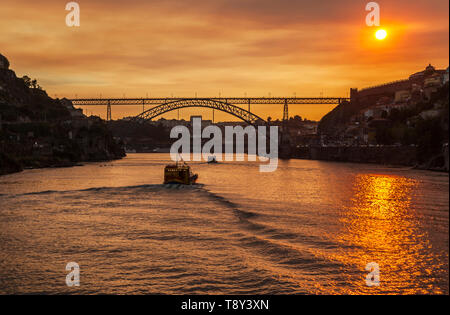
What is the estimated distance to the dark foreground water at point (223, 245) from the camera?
10570mm

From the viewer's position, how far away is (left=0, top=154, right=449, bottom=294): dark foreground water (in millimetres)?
10570

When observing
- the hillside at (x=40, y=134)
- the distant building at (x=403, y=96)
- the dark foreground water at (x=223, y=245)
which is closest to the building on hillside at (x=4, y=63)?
the hillside at (x=40, y=134)

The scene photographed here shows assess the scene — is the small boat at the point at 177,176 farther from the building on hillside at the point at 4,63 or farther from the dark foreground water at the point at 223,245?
the building on hillside at the point at 4,63

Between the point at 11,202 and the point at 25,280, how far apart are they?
16.5 metres

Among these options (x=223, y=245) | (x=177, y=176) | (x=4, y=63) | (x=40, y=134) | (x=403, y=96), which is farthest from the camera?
(x=4, y=63)

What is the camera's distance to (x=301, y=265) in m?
12.2

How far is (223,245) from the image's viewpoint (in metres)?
14.9

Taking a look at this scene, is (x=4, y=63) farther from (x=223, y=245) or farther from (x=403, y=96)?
(x=223, y=245)

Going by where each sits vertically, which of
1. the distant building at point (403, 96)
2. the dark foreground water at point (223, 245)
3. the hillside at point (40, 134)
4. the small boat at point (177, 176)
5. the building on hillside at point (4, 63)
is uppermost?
the building on hillside at point (4, 63)

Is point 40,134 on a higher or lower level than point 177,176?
higher

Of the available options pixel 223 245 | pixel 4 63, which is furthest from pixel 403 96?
pixel 223 245

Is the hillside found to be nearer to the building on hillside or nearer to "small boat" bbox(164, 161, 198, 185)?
the building on hillside
